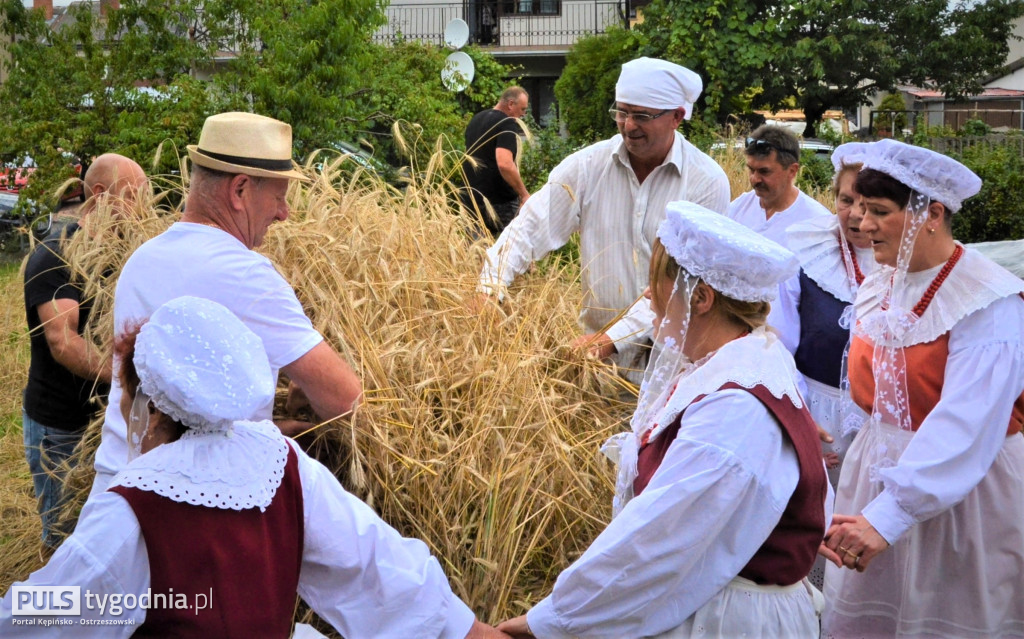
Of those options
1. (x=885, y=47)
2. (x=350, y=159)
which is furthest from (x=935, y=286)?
(x=885, y=47)

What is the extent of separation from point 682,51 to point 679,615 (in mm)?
15181

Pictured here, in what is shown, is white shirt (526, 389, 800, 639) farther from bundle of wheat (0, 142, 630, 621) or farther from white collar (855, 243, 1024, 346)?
white collar (855, 243, 1024, 346)

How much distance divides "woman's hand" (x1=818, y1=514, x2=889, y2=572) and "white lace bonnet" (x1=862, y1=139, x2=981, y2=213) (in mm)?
849

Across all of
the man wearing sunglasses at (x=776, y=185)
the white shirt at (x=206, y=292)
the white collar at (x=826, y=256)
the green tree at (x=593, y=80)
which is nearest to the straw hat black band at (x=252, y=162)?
the white shirt at (x=206, y=292)

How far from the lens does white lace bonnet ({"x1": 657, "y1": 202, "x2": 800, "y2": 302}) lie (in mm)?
1959

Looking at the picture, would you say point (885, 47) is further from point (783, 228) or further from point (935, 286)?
point (935, 286)

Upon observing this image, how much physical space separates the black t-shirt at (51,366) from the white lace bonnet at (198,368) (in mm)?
1622

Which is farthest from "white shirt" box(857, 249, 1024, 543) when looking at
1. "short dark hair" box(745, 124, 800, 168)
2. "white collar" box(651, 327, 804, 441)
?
"short dark hair" box(745, 124, 800, 168)

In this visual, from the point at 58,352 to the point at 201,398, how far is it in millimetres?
1700

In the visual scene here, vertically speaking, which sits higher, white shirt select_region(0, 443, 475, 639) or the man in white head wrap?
the man in white head wrap

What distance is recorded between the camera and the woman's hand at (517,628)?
216 cm

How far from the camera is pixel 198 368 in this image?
5.73ft

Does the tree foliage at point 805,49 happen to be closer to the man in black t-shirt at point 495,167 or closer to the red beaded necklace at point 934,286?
the man in black t-shirt at point 495,167

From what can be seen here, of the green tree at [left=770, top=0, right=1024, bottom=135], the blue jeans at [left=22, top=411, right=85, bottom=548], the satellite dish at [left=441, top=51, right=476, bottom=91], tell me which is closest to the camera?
the blue jeans at [left=22, top=411, right=85, bottom=548]
